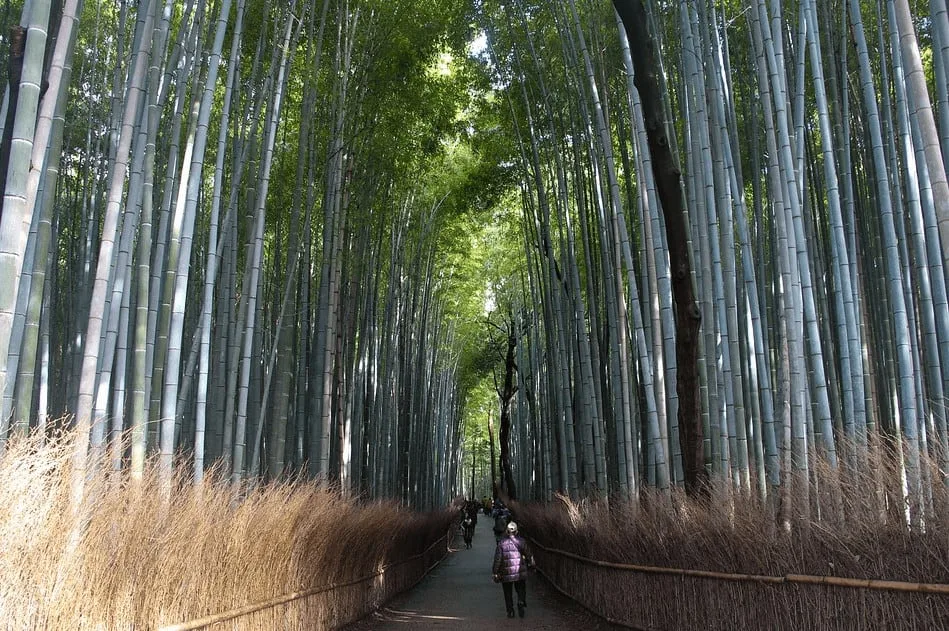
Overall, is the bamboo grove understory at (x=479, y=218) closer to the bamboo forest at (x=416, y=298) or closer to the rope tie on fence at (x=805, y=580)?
the bamboo forest at (x=416, y=298)

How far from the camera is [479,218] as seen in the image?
532 inches

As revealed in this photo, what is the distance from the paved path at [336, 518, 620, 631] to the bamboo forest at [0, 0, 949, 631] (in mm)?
144

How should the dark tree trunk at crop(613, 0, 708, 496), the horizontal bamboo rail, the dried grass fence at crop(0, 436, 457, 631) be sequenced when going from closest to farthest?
the dried grass fence at crop(0, 436, 457, 631)
the horizontal bamboo rail
the dark tree trunk at crop(613, 0, 708, 496)

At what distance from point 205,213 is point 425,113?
2721 millimetres

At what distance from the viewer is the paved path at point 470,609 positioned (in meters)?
6.77

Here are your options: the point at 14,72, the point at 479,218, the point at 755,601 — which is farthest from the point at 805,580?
the point at 479,218

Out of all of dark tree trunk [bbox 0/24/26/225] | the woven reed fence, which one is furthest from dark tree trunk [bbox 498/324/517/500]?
dark tree trunk [bbox 0/24/26/225]

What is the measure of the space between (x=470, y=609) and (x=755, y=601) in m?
4.62

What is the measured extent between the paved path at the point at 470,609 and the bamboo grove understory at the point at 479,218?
4.00ft

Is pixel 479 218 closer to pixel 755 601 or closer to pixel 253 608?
pixel 253 608

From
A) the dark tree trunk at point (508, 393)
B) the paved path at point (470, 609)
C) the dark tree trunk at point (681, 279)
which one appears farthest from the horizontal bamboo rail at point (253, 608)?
the dark tree trunk at point (508, 393)

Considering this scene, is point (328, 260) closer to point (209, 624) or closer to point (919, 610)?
point (209, 624)

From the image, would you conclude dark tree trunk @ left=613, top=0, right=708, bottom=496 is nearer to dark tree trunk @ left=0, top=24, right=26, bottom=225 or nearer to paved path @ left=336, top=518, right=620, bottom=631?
paved path @ left=336, top=518, right=620, bottom=631

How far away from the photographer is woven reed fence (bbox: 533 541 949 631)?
2.72m
